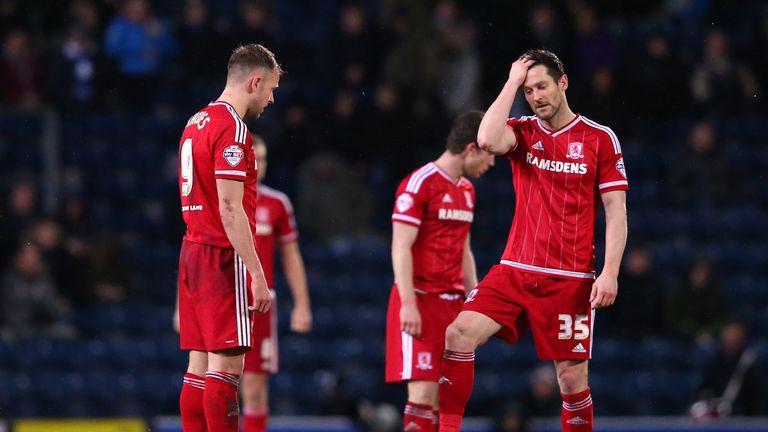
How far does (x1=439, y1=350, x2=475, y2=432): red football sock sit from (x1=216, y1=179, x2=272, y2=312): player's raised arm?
3.78ft

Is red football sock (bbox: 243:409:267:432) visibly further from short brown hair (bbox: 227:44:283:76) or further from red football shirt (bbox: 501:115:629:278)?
short brown hair (bbox: 227:44:283:76)

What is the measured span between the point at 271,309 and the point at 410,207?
1896mm

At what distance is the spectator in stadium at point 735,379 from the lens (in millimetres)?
13039

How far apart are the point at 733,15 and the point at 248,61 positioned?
12178mm

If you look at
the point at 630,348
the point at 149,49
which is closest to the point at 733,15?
the point at 630,348

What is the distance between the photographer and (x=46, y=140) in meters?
16.0

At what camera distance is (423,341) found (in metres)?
8.22

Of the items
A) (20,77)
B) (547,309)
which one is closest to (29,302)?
(20,77)

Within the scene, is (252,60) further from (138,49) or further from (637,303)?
(138,49)

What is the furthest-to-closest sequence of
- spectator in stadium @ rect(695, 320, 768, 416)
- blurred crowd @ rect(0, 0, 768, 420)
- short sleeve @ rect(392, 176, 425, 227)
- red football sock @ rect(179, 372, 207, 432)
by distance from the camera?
1. blurred crowd @ rect(0, 0, 768, 420)
2. spectator in stadium @ rect(695, 320, 768, 416)
3. short sleeve @ rect(392, 176, 425, 227)
4. red football sock @ rect(179, 372, 207, 432)

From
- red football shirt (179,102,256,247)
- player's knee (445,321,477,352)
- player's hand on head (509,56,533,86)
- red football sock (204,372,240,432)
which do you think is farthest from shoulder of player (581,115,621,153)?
red football sock (204,372,240,432)

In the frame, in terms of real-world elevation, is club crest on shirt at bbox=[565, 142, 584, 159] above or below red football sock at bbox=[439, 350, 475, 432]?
above

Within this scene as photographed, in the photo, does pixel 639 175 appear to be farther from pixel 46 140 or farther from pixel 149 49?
pixel 46 140

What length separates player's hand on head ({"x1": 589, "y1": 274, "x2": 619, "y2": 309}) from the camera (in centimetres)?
704
